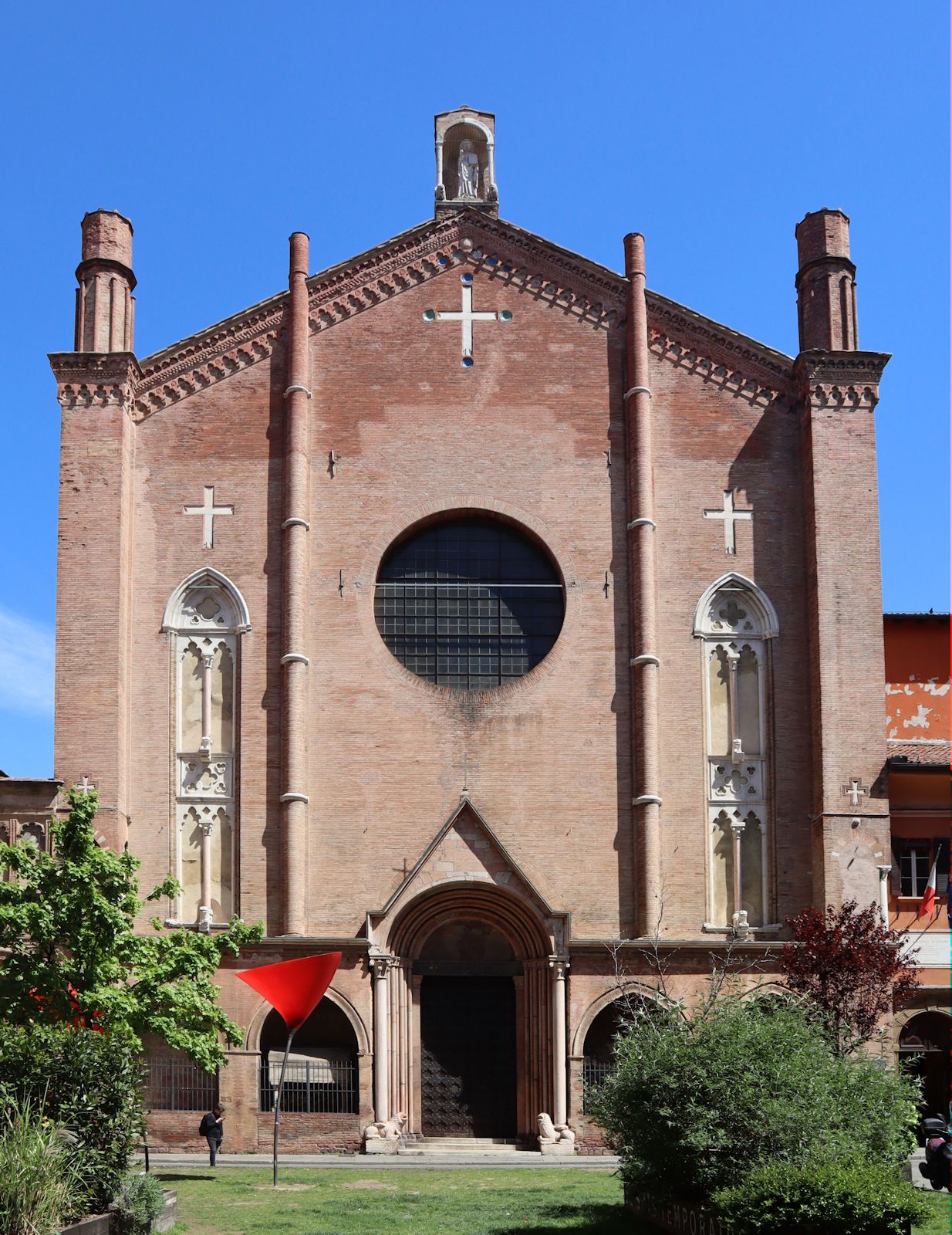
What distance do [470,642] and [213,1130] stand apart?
10.3 meters

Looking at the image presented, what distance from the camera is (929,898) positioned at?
32.5m

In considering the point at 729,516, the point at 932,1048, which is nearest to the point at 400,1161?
the point at 932,1048

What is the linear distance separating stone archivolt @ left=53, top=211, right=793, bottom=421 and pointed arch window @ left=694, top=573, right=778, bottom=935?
4490mm

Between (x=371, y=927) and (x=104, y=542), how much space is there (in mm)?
8942

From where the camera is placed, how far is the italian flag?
3244 centimetres

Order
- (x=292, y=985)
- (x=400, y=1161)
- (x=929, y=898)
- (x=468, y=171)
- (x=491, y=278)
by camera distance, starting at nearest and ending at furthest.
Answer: (x=292, y=985) → (x=400, y=1161) → (x=929, y=898) → (x=491, y=278) → (x=468, y=171)

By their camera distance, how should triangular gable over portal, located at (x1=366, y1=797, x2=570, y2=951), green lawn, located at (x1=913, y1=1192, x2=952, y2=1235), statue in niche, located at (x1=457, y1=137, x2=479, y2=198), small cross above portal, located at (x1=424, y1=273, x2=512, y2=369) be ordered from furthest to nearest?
1. statue in niche, located at (x1=457, y1=137, x2=479, y2=198)
2. small cross above portal, located at (x1=424, y1=273, x2=512, y2=369)
3. triangular gable over portal, located at (x1=366, y1=797, x2=570, y2=951)
4. green lawn, located at (x1=913, y1=1192, x2=952, y2=1235)

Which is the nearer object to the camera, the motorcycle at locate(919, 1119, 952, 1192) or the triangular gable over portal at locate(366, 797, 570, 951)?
the motorcycle at locate(919, 1119, 952, 1192)

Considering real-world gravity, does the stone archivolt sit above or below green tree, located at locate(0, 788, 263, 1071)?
above

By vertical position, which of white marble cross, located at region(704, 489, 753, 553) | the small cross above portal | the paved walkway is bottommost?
the paved walkway

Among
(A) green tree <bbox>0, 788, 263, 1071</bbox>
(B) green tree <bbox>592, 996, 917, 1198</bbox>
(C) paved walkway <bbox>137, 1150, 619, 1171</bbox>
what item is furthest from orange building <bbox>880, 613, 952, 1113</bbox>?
(A) green tree <bbox>0, 788, 263, 1071</bbox>

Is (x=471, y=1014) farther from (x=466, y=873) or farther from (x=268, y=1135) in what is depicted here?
(x=268, y=1135)

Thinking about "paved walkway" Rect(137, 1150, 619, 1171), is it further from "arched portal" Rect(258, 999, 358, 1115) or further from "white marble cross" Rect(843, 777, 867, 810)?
"white marble cross" Rect(843, 777, 867, 810)

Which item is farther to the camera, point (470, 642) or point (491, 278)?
point (491, 278)
